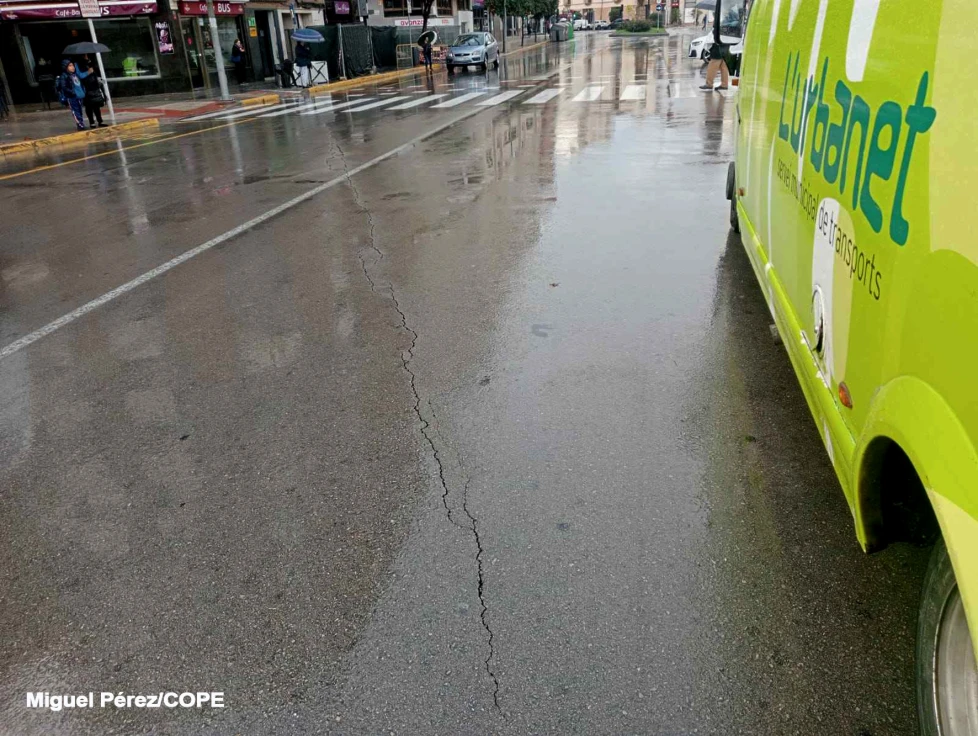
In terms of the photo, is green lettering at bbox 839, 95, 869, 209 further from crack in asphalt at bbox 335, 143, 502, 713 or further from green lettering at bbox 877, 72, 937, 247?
crack in asphalt at bbox 335, 143, 502, 713

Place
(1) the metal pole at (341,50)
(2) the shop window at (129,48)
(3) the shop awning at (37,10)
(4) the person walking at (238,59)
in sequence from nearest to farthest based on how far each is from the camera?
(3) the shop awning at (37,10) < (2) the shop window at (129,48) < (4) the person walking at (238,59) < (1) the metal pole at (341,50)

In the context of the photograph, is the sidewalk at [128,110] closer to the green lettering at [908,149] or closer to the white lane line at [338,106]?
the white lane line at [338,106]

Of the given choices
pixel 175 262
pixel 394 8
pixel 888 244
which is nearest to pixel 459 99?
pixel 175 262

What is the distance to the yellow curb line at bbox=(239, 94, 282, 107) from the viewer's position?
24.7 meters

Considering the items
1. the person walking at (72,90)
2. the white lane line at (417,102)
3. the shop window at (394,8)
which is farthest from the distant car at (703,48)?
the shop window at (394,8)

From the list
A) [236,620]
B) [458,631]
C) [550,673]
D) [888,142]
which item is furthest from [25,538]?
[888,142]

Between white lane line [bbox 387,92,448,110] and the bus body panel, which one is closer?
the bus body panel

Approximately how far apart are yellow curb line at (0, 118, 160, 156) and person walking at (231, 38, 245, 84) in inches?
446

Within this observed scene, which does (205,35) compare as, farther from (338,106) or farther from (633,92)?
(633,92)

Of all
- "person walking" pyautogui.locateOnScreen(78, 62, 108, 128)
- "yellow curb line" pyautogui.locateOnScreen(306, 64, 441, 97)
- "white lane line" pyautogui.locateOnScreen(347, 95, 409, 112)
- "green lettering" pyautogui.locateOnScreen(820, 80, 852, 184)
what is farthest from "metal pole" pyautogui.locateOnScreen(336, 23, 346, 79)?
"green lettering" pyautogui.locateOnScreen(820, 80, 852, 184)

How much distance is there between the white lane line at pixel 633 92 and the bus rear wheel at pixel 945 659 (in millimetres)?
19444

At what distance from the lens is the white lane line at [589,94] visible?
2041 centimetres

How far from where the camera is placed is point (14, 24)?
25.9m

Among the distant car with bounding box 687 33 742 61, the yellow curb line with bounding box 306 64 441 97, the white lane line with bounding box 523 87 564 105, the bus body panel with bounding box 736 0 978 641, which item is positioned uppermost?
the bus body panel with bounding box 736 0 978 641
